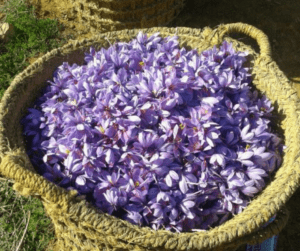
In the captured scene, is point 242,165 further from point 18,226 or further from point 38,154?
point 18,226

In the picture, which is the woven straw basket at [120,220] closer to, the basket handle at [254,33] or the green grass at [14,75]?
the basket handle at [254,33]

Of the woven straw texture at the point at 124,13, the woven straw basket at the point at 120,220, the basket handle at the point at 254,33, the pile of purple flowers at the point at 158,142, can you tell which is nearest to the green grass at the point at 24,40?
the woven straw texture at the point at 124,13

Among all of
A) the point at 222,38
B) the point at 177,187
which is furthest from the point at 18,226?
the point at 222,38

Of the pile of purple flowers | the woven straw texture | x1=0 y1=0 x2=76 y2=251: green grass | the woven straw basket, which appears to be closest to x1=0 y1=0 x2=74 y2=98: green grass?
x1=0 y1=0 x2=76 y2=251: green grass

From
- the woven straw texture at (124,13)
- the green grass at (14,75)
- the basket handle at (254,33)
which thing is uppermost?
the basket handle at (254,33)

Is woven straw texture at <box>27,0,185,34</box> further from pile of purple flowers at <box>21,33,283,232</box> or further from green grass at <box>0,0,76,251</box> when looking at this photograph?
pile of purple flowers at <box>21,33,283,232</box>

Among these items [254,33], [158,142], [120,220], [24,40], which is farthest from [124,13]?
[120,220]
